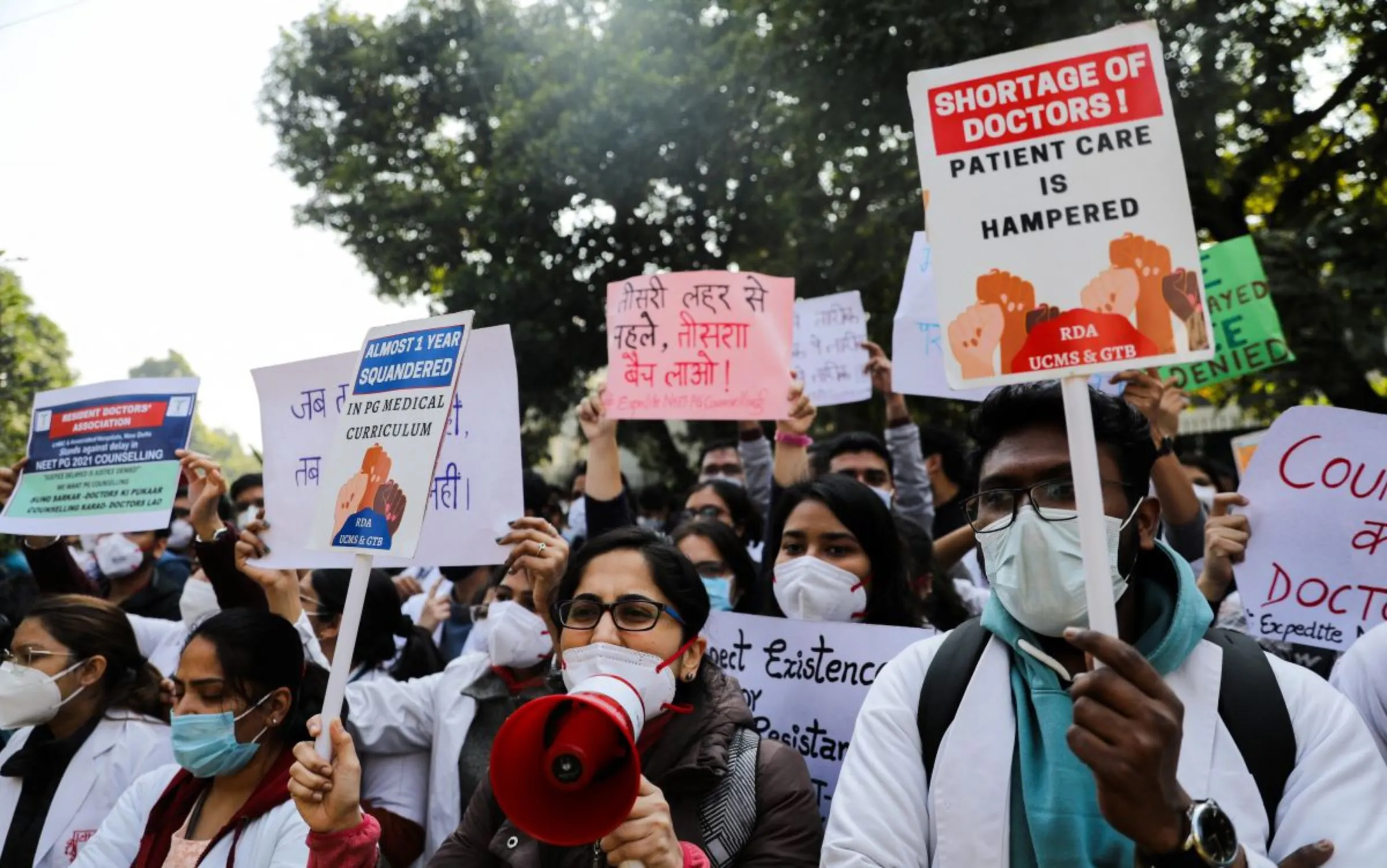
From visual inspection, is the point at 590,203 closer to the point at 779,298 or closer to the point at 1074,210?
the point at 779,298

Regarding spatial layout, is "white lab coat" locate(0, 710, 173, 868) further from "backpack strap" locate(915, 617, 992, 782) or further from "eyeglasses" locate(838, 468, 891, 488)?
"eyeglasses" locate(838, 468, 891, 488)

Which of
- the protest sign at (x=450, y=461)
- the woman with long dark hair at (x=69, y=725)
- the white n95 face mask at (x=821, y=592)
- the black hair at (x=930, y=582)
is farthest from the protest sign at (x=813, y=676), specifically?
the woman with long dark hair at (x=69, y=725)

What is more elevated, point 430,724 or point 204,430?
point 204,430

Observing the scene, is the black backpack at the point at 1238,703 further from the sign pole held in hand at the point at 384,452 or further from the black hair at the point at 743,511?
the black hair at the point at 743,511

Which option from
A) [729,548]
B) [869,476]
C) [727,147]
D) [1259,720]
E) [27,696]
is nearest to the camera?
[1259,720]

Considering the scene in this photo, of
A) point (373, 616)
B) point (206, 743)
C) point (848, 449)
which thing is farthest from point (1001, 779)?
point (848, 449)

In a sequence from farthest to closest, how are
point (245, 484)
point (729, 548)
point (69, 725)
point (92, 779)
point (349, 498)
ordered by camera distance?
1. point (245, 484)
2. point (729, 548)
3. point (69, 725)
4. point (92, 779)
5. point (349, 498)

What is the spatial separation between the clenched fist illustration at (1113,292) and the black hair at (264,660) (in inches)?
99.4

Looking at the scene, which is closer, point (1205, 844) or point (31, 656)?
point (1205, 844)

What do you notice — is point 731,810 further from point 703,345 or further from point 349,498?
point 703,345

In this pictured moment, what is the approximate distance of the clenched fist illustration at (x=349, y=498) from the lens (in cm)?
251

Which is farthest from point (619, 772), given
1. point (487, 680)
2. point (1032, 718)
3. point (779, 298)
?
point (779, 298)

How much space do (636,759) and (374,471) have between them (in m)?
1.06

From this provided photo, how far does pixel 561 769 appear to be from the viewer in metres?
1.80
